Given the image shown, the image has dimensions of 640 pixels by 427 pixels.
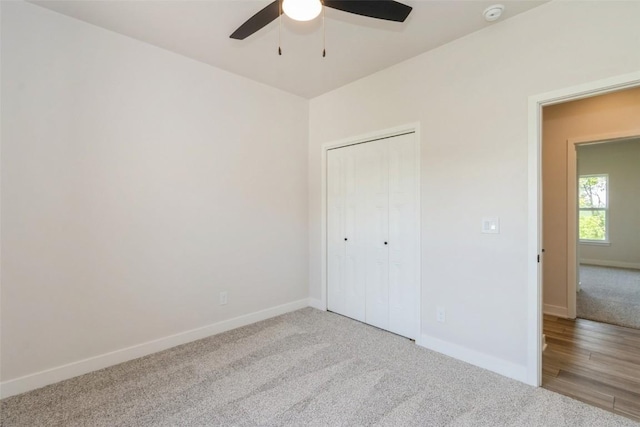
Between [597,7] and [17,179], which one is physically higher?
[597,7]

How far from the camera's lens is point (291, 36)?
8.20 ft

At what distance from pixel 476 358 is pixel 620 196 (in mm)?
6610

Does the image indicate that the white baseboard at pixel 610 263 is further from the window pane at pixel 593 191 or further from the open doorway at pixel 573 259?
the open doorway at pixel 573 259

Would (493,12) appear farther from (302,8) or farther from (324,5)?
(302,8)

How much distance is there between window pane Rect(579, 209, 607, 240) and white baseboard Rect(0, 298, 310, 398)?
24.3 feet

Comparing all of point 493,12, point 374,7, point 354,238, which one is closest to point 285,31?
point 374,7

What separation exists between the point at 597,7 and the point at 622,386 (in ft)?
8.48

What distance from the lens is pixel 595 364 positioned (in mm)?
2438

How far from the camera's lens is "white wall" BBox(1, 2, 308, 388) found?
2.10 m

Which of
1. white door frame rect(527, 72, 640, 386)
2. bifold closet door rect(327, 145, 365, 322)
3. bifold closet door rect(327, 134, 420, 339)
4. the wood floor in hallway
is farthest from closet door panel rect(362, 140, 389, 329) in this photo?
the wood floor in hallway

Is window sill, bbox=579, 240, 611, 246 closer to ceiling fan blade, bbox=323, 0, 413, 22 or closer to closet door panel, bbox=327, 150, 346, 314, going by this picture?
closet door panel, bbox=327, 150, 346, 314

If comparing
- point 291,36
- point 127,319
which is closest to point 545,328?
point 291,36

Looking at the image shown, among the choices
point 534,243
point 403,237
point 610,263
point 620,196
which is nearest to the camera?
point 534,243

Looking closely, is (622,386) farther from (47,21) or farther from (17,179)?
(47,21)
